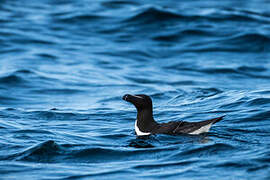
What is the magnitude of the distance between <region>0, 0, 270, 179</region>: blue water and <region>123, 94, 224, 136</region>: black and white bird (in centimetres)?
18

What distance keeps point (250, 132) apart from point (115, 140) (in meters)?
2.33

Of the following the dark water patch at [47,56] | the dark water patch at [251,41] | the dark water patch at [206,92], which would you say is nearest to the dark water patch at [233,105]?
the dark water patch at [206,92]

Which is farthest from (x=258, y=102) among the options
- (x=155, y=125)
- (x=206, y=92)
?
(x=155, y=125)

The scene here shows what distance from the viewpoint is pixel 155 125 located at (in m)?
10.7

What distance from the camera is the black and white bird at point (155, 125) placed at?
392 inches

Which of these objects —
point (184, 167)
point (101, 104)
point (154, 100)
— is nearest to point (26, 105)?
point (101, 104)

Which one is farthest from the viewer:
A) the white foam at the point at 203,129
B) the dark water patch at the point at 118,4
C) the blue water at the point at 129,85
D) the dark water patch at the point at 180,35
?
the dark water patch at the point at 118,4

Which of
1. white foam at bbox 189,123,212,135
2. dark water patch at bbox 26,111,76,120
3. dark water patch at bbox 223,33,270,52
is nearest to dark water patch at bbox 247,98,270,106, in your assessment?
white foam at bbox 189,123,212,135

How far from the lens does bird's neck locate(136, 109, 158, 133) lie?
1064cm

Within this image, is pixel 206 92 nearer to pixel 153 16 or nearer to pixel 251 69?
pixel 251 69

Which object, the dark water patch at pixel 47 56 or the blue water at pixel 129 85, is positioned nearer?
the blue water at pixel 129 85

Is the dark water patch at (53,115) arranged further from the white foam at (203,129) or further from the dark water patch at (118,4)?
the dark water patch at (118,4)

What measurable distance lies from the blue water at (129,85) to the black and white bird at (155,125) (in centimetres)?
18

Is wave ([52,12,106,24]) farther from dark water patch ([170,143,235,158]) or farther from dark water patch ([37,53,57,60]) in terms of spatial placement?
dark water patch ([170,143,235,158])
